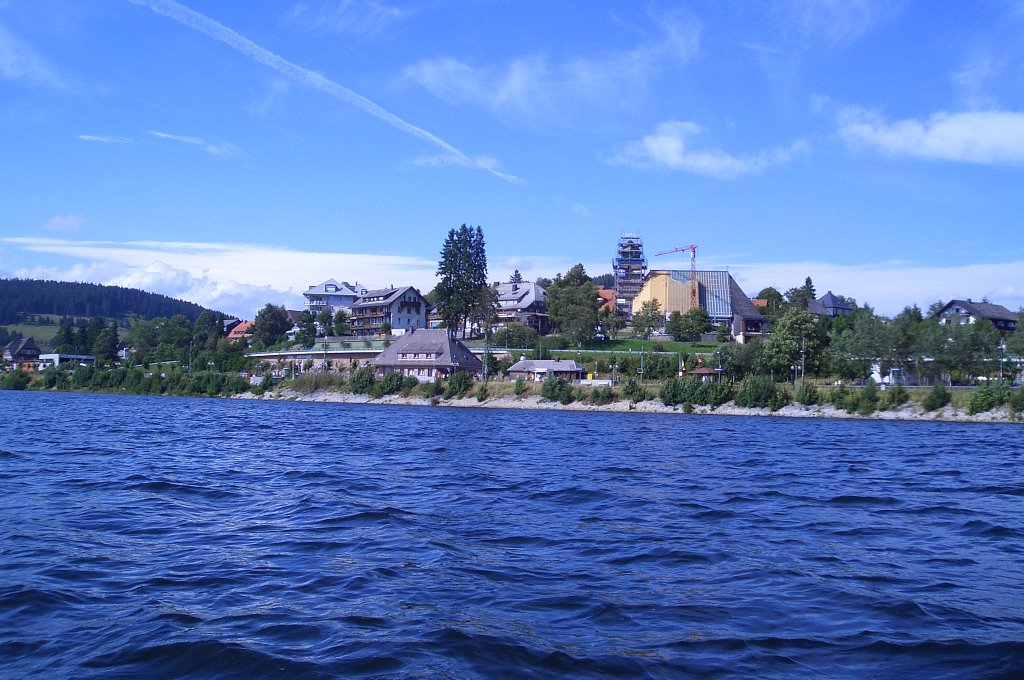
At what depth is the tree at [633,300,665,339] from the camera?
10212cm

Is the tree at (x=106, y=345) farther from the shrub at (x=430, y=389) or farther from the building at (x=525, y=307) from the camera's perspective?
Answer: the shrub at (x=430, y=389)

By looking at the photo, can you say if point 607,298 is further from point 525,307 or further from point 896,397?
point 896,397

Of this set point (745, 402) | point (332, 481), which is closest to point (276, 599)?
point (332, 481)

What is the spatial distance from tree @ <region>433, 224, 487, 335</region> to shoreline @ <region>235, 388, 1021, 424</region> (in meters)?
23.7

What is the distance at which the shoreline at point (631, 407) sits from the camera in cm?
5553

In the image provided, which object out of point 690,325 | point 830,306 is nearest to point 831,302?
point 830,306

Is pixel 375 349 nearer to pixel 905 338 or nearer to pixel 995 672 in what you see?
pixel 905 338

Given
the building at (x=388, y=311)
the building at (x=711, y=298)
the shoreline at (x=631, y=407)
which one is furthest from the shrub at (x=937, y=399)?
the building at (x=388, y=311)

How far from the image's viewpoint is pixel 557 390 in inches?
2655

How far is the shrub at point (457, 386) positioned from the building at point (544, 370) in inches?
249

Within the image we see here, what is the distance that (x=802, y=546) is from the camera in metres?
11.3

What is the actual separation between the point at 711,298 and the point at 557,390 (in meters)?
55.5

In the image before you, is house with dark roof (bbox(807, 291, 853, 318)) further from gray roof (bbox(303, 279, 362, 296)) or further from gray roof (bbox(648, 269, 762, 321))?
gray roof (bbox(303, 279, 362, 296))

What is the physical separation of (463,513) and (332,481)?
15.2 ft
